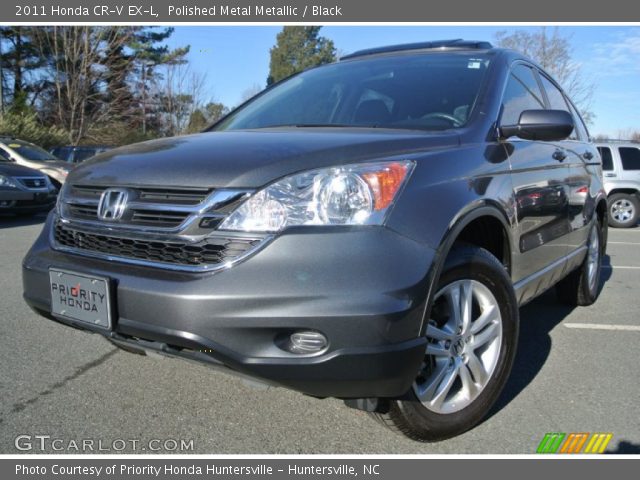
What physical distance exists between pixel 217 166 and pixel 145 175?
0.33m

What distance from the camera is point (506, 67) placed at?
305 cm

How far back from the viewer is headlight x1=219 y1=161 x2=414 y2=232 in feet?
6.28

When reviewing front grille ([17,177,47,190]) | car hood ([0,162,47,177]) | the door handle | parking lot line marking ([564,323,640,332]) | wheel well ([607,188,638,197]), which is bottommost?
wheel well ([607,188,638,197])

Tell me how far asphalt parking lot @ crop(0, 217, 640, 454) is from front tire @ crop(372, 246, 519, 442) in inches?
5.9

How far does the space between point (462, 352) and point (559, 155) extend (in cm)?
177

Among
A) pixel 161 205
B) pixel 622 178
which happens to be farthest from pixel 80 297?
pixel 622 178

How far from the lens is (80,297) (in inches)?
86.0

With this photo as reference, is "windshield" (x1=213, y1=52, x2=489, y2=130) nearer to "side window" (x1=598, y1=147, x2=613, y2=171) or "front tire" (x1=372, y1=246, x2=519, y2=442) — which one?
"front tire" (x1=372, y1=246, x2=519, y2=442)

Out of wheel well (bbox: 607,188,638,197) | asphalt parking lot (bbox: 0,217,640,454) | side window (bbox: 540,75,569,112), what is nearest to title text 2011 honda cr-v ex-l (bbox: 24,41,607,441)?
asphalt parking lot (bbox: 0,217,640,454)

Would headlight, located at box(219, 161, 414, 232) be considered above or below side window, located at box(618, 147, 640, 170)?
above

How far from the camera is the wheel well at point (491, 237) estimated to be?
8.51 feet

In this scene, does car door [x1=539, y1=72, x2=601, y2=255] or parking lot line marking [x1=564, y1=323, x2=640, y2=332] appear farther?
parking lot line marking [x1=564, y1=323, x2=640, y2=332]

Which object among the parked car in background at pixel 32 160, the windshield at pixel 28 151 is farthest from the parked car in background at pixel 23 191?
the windshield at pixel 28 151

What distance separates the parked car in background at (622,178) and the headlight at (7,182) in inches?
475
